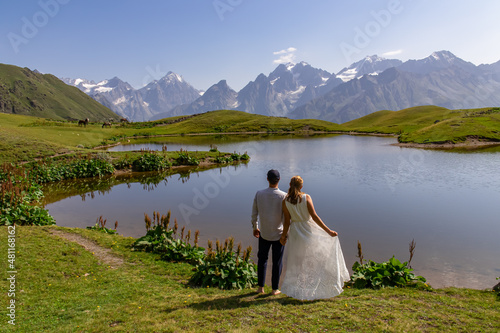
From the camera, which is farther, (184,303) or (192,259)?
(192,259)

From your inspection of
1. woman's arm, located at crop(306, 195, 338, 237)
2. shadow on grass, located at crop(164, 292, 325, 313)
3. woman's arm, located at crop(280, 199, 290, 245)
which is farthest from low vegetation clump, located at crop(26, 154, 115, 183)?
woman's arm, located at crop(306, 195, 338, 237)

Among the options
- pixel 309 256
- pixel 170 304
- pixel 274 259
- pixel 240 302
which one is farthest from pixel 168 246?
pixel 309 256

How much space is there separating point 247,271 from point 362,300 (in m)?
3.81

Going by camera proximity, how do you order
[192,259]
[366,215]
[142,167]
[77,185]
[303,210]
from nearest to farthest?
[303,210] < [192,259] < [366,215] < [77,185] < [142,167]

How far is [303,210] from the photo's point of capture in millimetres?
8750

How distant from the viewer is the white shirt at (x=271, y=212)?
9.07m

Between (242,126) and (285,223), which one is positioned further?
(242,126)

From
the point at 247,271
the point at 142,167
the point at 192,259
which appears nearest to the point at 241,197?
the point at 192,259

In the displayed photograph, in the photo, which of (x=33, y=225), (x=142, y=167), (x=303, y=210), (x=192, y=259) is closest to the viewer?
(x=303, y=210)

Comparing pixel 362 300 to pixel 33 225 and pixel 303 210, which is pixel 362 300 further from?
pixel 33 225

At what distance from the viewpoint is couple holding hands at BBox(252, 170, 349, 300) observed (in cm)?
877

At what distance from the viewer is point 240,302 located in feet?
29.1

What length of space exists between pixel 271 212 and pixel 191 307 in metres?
3.53

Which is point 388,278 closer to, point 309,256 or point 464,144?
point 309,256
